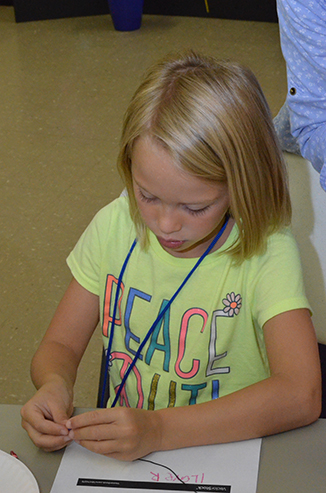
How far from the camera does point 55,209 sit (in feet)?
8.76

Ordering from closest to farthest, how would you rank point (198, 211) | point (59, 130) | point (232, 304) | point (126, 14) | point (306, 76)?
point (198, 211) < point (232, 304) < point (306, 76) < point (59, 130) < point (126, 14)

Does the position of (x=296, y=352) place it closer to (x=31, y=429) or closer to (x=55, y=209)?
(x=31, y=429)

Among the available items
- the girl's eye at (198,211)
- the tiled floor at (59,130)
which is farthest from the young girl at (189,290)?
the tiled floor at (59,130)

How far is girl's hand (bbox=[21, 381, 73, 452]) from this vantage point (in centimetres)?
85

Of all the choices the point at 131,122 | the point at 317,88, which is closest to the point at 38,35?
the point at 317,88

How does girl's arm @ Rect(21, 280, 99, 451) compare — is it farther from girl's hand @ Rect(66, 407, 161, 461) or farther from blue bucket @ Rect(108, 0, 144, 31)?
blue bucket @ Rect(108, 0, 144, 31)

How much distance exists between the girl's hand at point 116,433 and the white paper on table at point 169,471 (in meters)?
0.02

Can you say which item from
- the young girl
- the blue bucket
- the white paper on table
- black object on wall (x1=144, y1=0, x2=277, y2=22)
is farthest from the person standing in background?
black object on wall (x1=144, y1=0, x2=277, y2=22)

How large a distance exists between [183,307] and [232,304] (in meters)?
0.08

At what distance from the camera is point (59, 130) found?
323 centimetres

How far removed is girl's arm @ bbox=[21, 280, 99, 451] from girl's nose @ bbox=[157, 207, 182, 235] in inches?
10.0

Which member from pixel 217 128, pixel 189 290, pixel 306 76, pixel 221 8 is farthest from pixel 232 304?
pixel 221 8

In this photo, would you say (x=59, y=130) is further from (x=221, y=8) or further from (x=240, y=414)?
(x=240, y=414)

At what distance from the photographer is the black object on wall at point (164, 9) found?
445 centimetres
